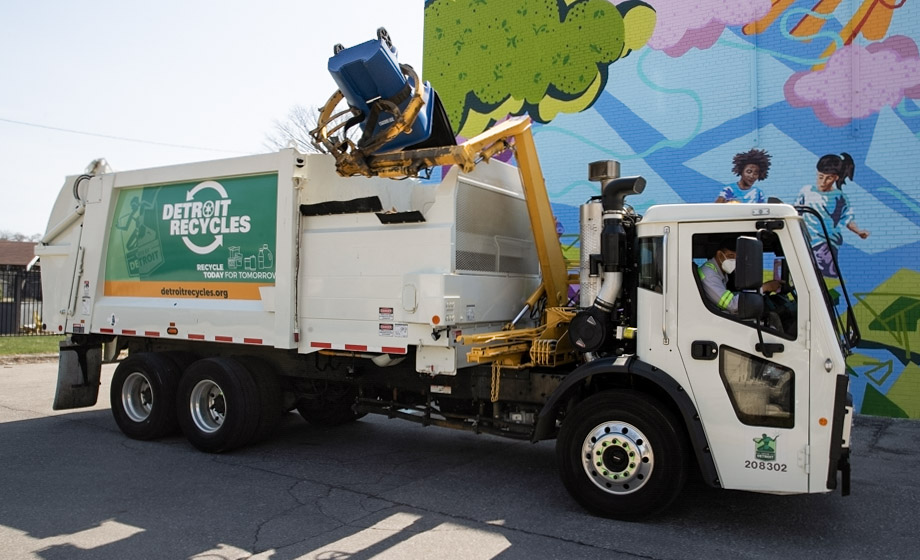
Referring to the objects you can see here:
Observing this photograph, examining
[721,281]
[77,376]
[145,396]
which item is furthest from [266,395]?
[721,281]

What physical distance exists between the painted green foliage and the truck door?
A: 24.1ft

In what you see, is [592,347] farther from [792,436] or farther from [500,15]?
[500,15]

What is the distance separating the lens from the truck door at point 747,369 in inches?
182

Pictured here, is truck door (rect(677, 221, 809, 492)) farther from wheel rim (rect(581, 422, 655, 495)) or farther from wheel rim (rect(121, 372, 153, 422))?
wheel rim (rect(121, 372, 153, 422))

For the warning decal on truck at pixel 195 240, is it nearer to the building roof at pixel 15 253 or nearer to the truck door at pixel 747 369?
the truck door at pixel 747 369

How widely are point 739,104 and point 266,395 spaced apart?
7.97 metres

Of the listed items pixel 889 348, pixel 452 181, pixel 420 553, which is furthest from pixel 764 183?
pixel 420 553

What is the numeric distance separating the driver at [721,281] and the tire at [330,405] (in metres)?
3.83

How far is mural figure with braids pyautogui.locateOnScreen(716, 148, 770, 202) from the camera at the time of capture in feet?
33.6

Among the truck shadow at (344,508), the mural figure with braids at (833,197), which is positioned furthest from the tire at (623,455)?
the mural figure with braids at (833,197)

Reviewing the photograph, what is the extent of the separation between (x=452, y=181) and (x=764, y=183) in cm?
626

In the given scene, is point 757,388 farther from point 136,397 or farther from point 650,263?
point 136,397

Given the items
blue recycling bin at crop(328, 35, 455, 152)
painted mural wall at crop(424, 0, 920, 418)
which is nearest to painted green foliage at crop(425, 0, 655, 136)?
painted mural wall at crop(424, 0, 920, 418)

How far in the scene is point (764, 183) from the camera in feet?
33.6
